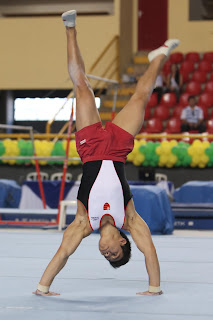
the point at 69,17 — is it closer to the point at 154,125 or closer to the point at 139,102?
the point at 139,102

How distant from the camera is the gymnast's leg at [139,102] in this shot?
3.90m

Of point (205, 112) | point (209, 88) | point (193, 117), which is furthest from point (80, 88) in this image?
point (209, 88)

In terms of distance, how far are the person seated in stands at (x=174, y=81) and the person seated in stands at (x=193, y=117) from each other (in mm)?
1651

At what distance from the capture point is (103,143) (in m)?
3.68

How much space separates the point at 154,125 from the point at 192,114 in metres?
1.14

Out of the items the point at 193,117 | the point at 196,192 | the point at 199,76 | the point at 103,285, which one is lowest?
the point at 103,285

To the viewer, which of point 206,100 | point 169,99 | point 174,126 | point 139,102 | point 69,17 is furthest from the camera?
point 169,99

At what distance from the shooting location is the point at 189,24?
635 inches

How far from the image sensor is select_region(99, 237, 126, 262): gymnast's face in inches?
135

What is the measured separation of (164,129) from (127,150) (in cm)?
1000

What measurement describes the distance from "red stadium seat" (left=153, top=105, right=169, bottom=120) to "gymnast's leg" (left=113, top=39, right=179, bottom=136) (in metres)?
9.21

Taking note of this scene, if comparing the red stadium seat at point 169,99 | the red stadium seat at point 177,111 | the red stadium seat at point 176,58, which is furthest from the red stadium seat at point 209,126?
the red stadium seat at point 176,58

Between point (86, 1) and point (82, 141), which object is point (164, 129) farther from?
point (82, 141)

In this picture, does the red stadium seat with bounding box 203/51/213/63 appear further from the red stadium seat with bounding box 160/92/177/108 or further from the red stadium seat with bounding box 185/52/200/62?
the red stadium seat with bounding box 160/92/177/108
